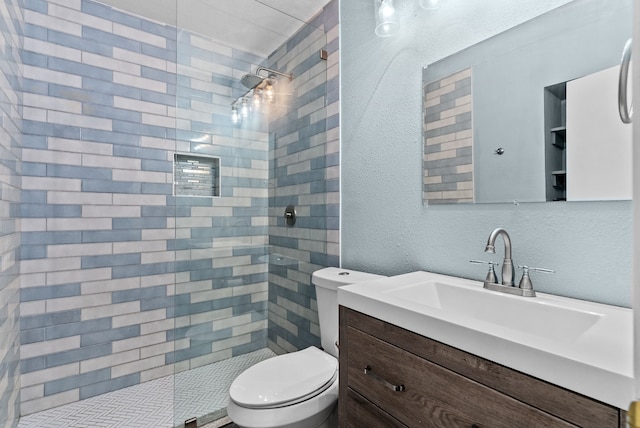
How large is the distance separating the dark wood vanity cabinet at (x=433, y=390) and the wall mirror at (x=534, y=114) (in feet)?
2.14

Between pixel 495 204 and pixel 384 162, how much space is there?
1.97 ft

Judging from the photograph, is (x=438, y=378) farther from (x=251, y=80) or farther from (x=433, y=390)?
(x=251, y=80)

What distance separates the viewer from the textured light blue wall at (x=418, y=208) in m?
0.98

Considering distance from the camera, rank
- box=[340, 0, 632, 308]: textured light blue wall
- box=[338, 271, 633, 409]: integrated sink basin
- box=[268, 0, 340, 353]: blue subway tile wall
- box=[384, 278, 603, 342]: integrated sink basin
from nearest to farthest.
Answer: box=[338, 271, 633, 409]: integrated sink basin
box=[384, 278, 603, 342]: integrated sink basin
box=[340, 0, 632, 308]: textured light blue wall
box=[268, 0, 340, 353]: blue subway tile wall

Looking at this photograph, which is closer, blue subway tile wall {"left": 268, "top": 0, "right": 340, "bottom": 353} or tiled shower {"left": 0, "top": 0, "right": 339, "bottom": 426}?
tiled shower {"left": 0, "top": 0, "right": 339, "bottom": 426}

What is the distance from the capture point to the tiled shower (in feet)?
5.74

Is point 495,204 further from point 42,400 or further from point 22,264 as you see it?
point 42,400

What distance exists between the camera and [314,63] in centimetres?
205

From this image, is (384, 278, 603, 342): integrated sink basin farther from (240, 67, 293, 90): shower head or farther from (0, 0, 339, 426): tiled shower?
(240, 67, 293, 90): shower head

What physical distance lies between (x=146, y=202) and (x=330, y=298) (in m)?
1.50

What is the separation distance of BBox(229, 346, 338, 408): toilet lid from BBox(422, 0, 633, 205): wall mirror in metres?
0.92

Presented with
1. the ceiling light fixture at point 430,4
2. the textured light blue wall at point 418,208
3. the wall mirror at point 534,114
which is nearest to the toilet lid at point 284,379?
the textured light blue wall at point 418,208

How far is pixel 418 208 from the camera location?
4.88 ft

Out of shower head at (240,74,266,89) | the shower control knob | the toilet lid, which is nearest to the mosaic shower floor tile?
the toilet lid
